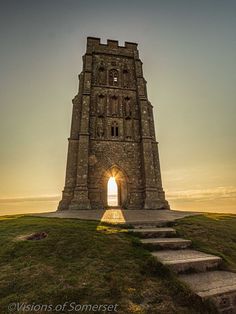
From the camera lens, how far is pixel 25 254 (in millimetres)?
5203

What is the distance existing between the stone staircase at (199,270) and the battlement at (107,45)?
23.7 meters

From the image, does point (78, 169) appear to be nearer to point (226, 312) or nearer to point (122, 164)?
point (122, 164)

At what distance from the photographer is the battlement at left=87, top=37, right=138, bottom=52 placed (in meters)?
23.5

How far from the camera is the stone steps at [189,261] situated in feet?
15.2

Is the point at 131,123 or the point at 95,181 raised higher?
the point at 131,123

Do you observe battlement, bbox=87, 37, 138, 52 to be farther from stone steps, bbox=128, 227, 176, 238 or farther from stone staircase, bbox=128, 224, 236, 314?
stone staircase, bbox=128, 224, 236, 314

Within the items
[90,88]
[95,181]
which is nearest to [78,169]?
[95,181]

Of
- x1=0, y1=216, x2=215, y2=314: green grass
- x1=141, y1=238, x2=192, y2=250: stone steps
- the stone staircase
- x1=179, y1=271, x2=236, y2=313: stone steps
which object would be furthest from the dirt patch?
x1=179, y1=271, x2=236, y2=313: stone steps

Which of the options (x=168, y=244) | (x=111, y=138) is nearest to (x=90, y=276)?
(x=168, y=244)

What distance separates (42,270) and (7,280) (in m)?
0.69

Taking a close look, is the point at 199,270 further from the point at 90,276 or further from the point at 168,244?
the point at 90,276

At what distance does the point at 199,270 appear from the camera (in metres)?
4.79

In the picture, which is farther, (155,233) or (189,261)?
(155,233)

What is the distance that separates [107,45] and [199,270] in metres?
26.1
